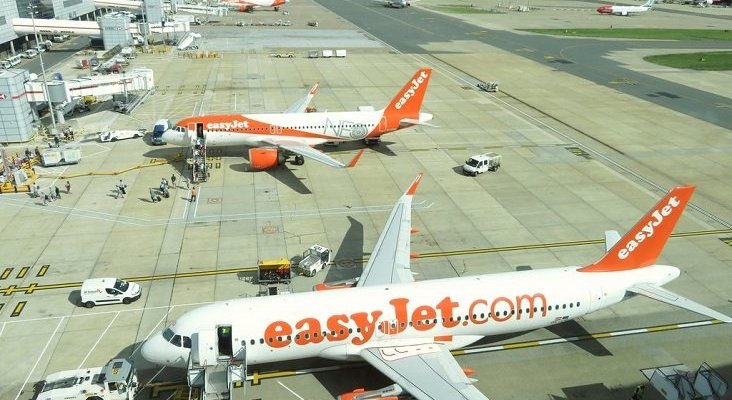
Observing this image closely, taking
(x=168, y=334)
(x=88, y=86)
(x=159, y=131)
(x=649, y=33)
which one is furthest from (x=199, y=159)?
(x=649, y=33)

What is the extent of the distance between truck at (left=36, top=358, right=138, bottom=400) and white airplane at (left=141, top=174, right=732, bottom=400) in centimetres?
146

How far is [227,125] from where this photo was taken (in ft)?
186

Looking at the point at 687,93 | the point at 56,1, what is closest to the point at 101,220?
the point at 687,93

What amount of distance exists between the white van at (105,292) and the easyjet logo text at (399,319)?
13.3 metres

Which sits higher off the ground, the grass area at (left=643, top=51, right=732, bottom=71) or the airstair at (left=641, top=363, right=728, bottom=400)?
the grass area at (left=643, top=51, right=732, bottom=71)

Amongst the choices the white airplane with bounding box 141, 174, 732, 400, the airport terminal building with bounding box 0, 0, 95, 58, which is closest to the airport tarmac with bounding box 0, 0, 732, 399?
the white airplane with bounding box 141, 174, 732, 400

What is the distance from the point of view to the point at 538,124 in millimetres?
73125

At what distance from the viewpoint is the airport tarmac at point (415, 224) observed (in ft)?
97.0

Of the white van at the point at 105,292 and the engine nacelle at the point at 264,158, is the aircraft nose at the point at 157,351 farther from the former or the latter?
the engine nacelle at the point at 264,158

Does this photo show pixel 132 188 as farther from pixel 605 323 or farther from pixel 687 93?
pixel 687 93

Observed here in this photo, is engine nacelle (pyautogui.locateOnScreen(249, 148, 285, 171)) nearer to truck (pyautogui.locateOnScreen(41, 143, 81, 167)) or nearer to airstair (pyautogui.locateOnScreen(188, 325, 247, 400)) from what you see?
truck (pyautogui.locateOnScreen(41, 143, 81, 167))

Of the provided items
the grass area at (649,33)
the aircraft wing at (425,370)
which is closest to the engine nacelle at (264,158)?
the aircraft wing at (425,370)

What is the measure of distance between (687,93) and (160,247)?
9090 centimetres

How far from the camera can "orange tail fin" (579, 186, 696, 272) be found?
28.9m
